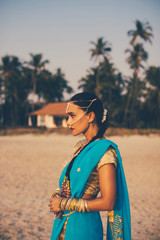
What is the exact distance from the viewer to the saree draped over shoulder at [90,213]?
5.22 feet

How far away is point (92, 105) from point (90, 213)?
0.73 m

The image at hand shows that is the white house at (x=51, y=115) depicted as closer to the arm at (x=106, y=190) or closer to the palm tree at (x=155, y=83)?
the palm tree at (x=155, y=83)

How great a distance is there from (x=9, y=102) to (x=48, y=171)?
118 ft

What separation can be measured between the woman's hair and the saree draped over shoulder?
0.55 ft

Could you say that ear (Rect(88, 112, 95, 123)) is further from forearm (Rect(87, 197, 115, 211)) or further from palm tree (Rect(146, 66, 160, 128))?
palm tree (Rect(146, 66, 160, 128))

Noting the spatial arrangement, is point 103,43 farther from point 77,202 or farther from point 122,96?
point 77,202

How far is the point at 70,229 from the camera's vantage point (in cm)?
163

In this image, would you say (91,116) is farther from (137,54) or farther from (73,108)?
(137,54)

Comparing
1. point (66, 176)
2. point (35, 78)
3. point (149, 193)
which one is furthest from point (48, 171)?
point (35, 78)

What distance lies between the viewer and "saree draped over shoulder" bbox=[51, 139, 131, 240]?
1590 mm

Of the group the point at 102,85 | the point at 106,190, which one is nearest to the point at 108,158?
the point at 106,190

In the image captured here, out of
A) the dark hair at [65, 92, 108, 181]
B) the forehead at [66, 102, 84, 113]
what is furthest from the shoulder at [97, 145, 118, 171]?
the forehead at [66, 102, 84, 113]

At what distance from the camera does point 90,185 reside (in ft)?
5.41

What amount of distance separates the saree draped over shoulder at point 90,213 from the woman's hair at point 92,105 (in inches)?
6.6
